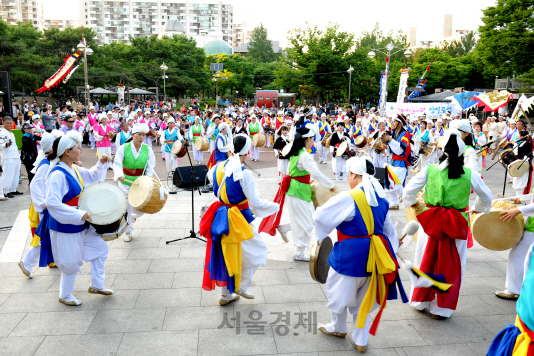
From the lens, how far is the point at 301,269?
5234mm

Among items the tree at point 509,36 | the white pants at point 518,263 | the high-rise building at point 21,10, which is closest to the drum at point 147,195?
the white pants at point 518,263

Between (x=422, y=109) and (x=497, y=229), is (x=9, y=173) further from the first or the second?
(x=422, y=109)

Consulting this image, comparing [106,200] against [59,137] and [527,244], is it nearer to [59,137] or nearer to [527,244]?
[59,137]

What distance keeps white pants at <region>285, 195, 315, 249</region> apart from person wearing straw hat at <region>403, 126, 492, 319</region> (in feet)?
5.99

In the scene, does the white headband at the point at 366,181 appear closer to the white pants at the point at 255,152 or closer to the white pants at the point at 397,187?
the white pants at the point at 397,187

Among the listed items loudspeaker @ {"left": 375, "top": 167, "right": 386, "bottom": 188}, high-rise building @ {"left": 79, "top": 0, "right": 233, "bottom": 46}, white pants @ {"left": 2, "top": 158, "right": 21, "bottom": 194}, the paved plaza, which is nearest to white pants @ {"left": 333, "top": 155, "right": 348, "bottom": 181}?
loudspeaker @ {"left": 375, "top": 167, "right": 386, "bottom": 188}

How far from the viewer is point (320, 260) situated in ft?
11.6

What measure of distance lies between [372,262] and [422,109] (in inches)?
738

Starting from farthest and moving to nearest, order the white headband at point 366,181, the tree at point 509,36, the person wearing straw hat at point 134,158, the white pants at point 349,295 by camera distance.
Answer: the tree at point 509,36, the person wearing straw hat at point 134,158, the white pants at point 349,295, the white headband at point 366,181

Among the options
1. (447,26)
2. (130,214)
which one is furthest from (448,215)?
(447,26)

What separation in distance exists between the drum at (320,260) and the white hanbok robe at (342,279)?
9 centimetres

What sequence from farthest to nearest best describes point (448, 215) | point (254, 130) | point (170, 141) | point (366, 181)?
point (254, 130)
point (170, 141)
point (448, 215)
point (366, 181)

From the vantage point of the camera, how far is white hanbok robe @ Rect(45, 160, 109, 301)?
3.77m

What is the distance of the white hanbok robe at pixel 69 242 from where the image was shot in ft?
12.4
